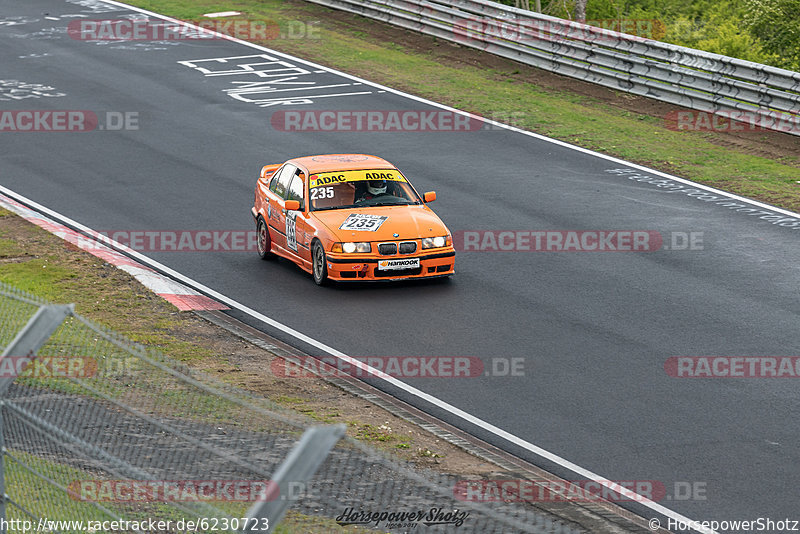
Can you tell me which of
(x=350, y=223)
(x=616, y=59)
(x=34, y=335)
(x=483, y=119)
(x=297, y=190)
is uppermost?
(x=34, y=335)

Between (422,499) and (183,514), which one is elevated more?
(183,514)

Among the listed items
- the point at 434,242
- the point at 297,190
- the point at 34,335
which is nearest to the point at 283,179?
the point at 297,190

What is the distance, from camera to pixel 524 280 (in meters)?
15.1

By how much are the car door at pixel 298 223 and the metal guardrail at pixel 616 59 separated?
10455 millimetres

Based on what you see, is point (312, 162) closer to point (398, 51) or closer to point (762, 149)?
point (762, 149)

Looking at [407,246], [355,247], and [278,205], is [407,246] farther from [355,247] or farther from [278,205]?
[278,205]

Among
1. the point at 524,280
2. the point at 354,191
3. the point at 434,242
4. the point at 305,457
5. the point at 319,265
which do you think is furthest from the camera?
the point at 354,191

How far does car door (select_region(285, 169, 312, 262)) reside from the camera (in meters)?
15.1

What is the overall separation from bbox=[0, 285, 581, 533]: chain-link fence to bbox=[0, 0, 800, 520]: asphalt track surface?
6.93 feet

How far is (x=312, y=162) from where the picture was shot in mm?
15961

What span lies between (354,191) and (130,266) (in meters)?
3.20

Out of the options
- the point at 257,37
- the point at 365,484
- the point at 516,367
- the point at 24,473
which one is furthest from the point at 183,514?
the point at 257,37

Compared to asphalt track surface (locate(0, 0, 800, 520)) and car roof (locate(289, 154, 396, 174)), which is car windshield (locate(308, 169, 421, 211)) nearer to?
car roof (locate(289, 154, 396, 174))

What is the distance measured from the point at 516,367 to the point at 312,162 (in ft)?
16.8
